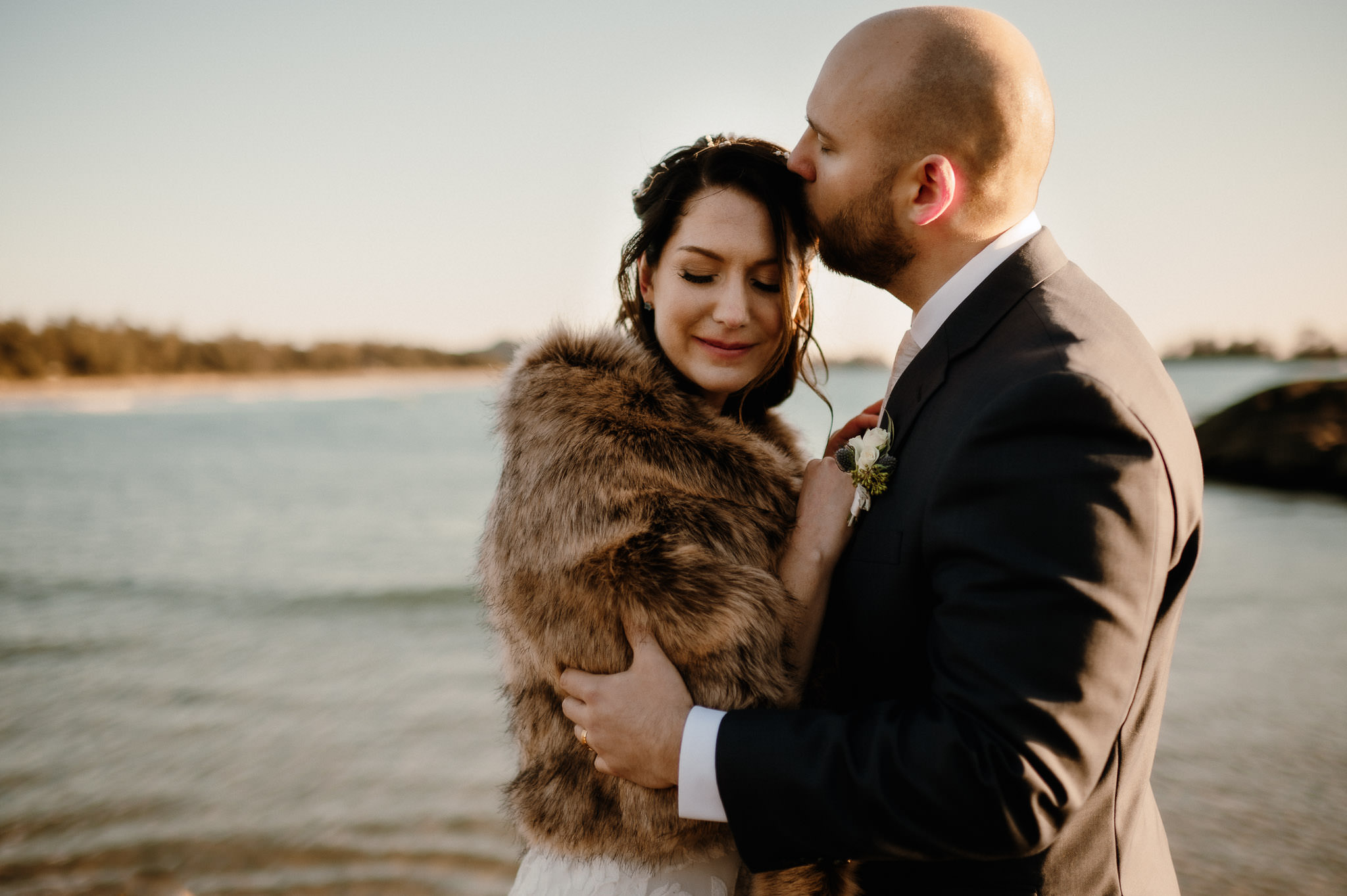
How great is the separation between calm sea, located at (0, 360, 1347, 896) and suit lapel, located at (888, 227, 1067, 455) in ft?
3.55

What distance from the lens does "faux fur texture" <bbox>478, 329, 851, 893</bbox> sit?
1.73 meters

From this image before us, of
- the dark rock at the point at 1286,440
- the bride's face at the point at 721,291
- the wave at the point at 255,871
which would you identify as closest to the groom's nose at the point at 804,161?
the bride's face at the point at 721,291

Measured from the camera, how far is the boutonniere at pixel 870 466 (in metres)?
1.77

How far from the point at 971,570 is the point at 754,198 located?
145 centimetres

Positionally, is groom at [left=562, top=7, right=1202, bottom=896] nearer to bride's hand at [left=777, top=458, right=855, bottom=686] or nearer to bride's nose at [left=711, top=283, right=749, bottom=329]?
bride's hand at [left=777, top=458, right=855, bottom=686]

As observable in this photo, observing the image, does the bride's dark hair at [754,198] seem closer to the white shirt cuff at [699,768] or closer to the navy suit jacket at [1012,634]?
the navy suit jacket at [1012,634]

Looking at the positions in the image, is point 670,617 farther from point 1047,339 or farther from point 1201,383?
point 1201,383

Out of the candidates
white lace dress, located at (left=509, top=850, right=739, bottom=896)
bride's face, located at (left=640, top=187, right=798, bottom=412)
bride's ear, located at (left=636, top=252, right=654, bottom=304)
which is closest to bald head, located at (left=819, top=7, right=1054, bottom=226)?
bride's face, located at (left=640, top=187, right=798, bottom=412)

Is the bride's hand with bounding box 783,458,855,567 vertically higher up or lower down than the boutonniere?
lower down

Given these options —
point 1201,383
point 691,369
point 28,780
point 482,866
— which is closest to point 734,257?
point 691,369

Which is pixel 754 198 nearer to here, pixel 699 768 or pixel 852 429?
pixel 852 429

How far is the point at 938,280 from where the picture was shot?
1.92 metres

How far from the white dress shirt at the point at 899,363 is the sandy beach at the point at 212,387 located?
33977 mm

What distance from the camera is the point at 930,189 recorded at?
1.85m
